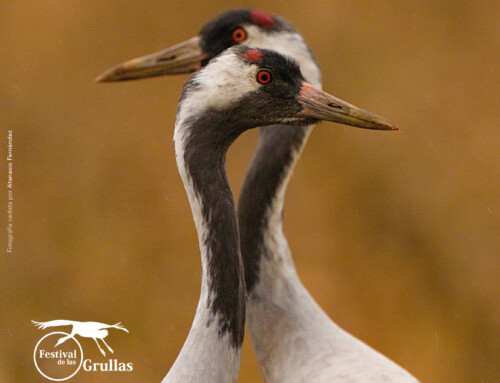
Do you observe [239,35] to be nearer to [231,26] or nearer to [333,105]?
[231,26]

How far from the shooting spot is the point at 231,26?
2.62 m

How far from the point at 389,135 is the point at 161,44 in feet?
5.43

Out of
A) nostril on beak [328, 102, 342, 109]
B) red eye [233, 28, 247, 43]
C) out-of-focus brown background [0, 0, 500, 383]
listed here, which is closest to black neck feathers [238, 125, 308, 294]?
red eye [233, 28, 247, 43]

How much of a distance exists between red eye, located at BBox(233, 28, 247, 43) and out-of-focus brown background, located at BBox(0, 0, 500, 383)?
2472mm

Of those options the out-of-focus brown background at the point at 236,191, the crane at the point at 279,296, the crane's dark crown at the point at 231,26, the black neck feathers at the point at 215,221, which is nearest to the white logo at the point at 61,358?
the out-of-focus brown background at the point at 236,191

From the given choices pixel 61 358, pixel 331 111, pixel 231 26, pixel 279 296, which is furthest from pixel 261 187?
pixel 61 358

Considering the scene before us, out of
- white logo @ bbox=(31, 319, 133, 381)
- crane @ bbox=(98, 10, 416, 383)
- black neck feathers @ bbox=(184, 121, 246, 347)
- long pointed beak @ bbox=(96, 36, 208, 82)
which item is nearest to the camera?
black neck feathers @ bbox=(184, 121, 246, 347)

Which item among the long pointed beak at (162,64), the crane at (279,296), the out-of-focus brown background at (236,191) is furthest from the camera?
the out-of-focus brown background at (236,191)

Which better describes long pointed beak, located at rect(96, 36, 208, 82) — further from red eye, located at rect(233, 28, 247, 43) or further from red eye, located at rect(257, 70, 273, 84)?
red eye, located at rect(257, 70, 273, 84)

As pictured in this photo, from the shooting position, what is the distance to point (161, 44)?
5.25 metres

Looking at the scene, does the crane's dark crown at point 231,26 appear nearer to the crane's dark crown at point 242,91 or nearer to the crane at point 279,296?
the crane at point 279,296

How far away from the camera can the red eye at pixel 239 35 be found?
8.55 feet

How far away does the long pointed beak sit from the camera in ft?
8.39

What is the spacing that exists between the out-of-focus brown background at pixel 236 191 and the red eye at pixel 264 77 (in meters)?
3.16
